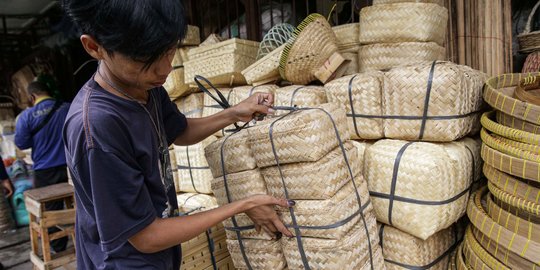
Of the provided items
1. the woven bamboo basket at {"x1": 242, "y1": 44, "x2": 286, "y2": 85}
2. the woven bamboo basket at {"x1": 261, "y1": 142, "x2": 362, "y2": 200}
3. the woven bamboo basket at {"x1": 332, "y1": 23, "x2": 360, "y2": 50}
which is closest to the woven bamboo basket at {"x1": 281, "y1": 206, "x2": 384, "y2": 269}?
the woven bamboo basket at {"x1": 261, "y1": 142, "x2": 362, "y2": 200}

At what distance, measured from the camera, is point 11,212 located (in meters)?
5.72

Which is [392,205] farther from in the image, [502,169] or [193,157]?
[193,157]

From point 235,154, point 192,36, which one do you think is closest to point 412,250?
point 235,154

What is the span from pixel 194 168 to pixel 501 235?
7.20ft

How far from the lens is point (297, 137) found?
1.47 metres

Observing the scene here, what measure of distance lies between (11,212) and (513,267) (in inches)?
259

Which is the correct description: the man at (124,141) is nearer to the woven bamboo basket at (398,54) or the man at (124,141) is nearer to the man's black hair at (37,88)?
the woven bamboo basket at (398,54)

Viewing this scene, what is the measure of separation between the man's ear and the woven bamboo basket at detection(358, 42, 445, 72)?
5.61ft

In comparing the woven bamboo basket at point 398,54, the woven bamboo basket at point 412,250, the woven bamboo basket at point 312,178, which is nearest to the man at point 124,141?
the woven bamboo basket at point 312,178

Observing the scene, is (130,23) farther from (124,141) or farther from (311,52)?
(311,52)

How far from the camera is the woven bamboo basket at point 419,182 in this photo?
1.68 m

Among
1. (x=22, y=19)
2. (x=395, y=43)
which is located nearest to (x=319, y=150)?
(x=395, y=43)

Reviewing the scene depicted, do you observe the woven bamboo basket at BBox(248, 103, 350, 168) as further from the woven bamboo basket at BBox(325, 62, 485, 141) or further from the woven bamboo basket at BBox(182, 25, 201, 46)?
the woven bamboo basket at BBox(182, 25, 201, 46)

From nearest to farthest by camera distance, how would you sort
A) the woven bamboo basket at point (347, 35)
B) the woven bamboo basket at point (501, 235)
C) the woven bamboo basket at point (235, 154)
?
the woven bamboo basket at point (501, 235) < the woven bamboo basket at point (235, 154) < the woven bamboo basket at point (347, 35)
